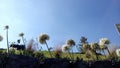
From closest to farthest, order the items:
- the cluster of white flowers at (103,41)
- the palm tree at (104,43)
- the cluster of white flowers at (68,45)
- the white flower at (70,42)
→ the palm tree at (104,43), the cluster of white flowers at (103,41), the cluster of white flowers at (68,45), the white flower at (70,42)

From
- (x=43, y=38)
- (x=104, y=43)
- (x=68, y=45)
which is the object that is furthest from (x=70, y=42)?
(x=104, y=43)

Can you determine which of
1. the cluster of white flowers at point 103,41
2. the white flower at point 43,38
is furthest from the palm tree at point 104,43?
the white flower at point 43,38

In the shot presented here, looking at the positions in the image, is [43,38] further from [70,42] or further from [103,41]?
[103,41]

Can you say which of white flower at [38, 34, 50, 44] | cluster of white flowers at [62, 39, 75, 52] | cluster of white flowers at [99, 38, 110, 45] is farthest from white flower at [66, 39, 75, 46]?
cluster of white flowers at [99, 38, 110, 45]

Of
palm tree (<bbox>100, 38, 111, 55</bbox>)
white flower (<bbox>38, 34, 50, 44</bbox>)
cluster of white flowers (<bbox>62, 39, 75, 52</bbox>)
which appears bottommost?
palm tree (<bbox>100, 38, 111, 55</bbox>)

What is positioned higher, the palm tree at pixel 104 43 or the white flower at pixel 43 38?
the white flower at pixel 43 38

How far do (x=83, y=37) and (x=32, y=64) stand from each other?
12.7 metres

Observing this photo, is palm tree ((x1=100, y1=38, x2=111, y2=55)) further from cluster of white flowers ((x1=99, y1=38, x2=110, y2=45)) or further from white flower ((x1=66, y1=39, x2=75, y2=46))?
white flower ((x1=66, y1=39, x2=75, y2=46))

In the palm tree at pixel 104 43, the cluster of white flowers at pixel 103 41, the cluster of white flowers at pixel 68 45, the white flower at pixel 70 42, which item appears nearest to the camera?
the palm tree at pixel 104 43

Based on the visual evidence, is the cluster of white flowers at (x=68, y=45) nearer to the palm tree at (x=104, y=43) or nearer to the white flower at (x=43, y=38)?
the white flower at (x=43, y=38)

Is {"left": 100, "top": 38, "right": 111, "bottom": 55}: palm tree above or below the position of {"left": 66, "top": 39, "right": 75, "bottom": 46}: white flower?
below

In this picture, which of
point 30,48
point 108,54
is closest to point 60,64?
point 30,48

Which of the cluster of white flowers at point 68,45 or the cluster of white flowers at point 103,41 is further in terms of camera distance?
the cluster of white flowers at point 68,45

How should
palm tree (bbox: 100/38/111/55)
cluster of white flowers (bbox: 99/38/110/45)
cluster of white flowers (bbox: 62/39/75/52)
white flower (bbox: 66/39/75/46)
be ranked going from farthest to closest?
white flower (bbox: 66/39/75/46) → cluster of white flowers (bbox: 62/39/75/52) → cluster of white flowers (bbox: 99/38/110/45) → palm tree (bbox: 100/38/111/55)
